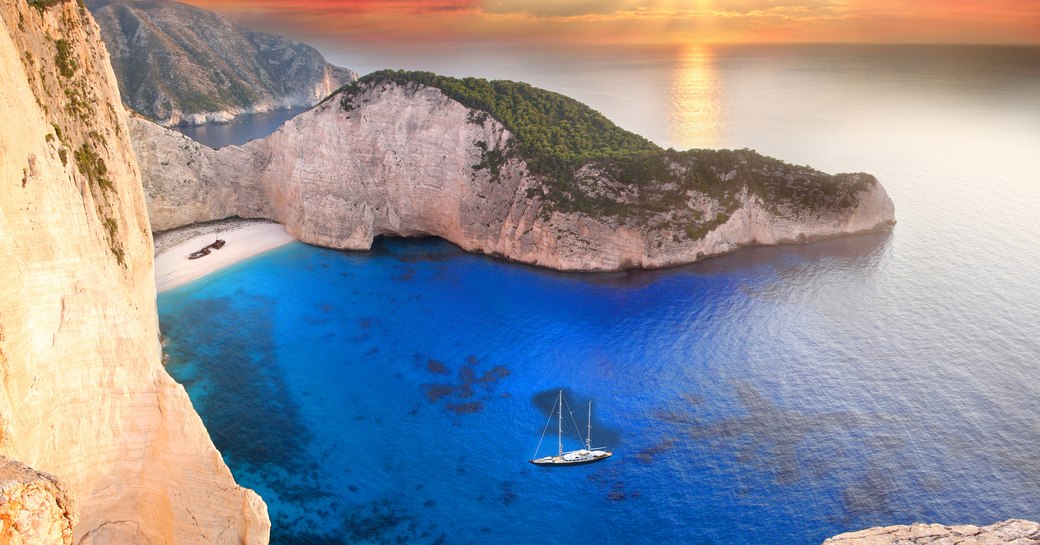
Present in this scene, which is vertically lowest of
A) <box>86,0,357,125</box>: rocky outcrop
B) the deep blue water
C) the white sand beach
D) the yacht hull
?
the yacht hull

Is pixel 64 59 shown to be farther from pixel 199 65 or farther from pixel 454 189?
pixel 199 65

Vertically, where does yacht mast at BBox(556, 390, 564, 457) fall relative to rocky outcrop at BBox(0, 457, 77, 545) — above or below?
below

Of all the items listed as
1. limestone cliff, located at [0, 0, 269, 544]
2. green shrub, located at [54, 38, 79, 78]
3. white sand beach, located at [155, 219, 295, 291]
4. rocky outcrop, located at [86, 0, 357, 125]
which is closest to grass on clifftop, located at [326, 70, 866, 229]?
white sand beach, located at [155, 219, 295, 291]

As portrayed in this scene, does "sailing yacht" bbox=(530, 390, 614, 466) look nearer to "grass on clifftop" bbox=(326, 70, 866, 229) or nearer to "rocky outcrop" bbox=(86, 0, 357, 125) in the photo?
"grass on clifftop" bbox=(326, 70, 866, 229)

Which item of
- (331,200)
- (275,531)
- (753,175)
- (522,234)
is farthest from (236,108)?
(275,531)

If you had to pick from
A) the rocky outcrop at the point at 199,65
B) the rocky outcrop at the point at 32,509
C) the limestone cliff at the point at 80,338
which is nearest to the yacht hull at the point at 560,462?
the limestone cliff at the point at 80,338

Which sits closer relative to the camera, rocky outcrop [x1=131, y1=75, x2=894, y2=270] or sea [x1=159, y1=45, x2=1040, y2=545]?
sea [x1=159, y1=45, x2=1040, y2=545]
